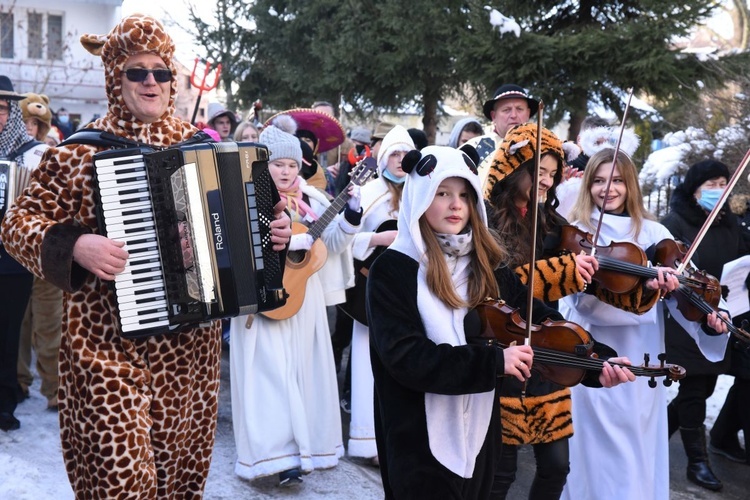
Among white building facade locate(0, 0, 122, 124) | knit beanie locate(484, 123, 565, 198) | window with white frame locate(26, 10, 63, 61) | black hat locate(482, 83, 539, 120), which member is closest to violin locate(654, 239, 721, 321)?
knit beanie locate(484, 123, 565, 198)

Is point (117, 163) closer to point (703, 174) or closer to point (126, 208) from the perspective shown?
point (126, 208)

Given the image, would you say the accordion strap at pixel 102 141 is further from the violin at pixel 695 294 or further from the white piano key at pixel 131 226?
the violin at pixel 695 294

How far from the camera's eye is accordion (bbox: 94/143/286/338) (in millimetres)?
3264

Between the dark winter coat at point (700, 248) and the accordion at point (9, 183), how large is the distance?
4.21 m

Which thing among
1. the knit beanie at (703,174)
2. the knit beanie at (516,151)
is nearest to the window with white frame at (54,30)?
the knit beanie at (703,174)

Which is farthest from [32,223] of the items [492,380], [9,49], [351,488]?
[9,49]

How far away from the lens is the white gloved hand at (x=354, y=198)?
18.7 feet

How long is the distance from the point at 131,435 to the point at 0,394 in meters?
3.35

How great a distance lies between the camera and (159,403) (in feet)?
11.6

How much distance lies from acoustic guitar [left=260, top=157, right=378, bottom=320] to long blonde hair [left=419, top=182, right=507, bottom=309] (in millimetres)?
2257

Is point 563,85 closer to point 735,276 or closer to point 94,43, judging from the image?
point 735,276

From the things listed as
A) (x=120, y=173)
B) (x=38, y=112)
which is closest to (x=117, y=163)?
(x=120, y=173)

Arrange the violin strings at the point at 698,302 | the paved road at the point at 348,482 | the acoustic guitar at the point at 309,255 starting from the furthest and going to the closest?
1. the acoustic guitar at the point at 309,255
2. the paved road at the point at 348,482
3. the violin strings at the point at 698,302

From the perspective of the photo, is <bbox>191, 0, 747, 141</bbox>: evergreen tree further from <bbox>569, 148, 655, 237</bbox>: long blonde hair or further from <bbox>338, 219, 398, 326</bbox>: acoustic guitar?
<bbox>569, 148, 655, 237</bbox>: long blonde hair
